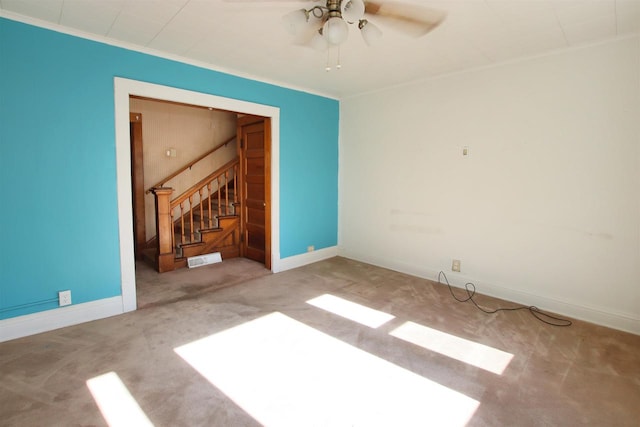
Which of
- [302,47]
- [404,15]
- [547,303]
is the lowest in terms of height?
[547,303]

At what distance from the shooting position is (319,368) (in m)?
2.31

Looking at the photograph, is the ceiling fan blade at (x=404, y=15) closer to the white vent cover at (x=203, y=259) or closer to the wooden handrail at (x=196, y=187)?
the wooden handrail at (x=196, y=187)

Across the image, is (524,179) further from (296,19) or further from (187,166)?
(187,166)

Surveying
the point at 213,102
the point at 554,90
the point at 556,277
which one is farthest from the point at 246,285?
the point at 554,90

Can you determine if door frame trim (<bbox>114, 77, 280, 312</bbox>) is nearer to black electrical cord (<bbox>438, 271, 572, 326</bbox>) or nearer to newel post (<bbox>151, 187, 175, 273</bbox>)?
newel post (<bbox>151, 187, 175, 273</bbox>)

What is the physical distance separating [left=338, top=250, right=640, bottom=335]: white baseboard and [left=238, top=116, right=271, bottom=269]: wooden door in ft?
6.37

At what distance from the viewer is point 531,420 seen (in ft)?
5.99

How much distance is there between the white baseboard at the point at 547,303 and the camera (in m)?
2.86

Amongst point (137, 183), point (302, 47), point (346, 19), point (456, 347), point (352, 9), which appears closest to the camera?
point (352, 9)

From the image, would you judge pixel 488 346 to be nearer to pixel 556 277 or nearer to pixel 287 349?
pixel 556 277

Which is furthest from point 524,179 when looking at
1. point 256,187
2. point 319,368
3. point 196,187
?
point 196,187

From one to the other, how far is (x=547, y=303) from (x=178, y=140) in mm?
5491

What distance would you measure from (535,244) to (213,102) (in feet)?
11.9

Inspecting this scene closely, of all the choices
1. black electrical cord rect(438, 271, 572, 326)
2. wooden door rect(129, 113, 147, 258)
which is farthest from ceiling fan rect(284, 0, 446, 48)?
wooden door rect(129, 113, 147, 258)
